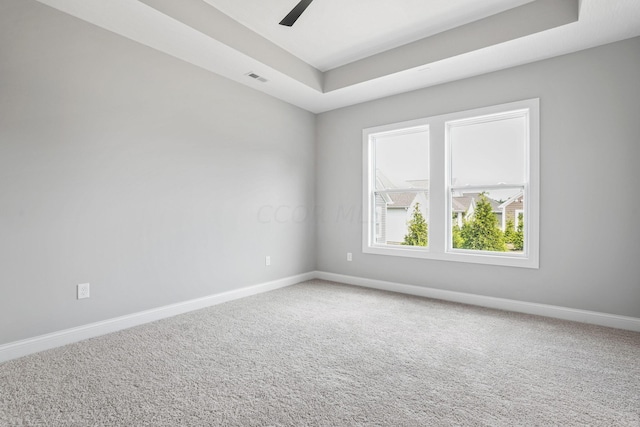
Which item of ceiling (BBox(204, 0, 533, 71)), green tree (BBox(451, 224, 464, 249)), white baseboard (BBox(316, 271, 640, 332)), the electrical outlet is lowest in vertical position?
white baseboard (BBox(316, 271, 640, 332))

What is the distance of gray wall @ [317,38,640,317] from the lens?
2805 millimetres

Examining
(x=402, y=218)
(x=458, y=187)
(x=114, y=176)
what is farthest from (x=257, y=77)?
(x=458, y=187)

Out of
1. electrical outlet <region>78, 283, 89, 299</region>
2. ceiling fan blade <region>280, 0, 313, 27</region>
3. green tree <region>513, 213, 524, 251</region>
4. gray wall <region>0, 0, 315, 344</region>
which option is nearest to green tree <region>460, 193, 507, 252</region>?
green tree <region>513, 213, 524, 251</region>

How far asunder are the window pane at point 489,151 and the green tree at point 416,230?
0.58 metres

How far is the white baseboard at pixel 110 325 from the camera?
2.26 metres

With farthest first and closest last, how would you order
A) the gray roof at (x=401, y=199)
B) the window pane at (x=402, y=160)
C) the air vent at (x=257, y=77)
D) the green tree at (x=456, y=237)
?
1. the gray roof at (x=401, y=199)
2. the window pane at (x=402, y=160)
3. the green tree at (x=456, y=237)
4. the air vent at (x=257, y=77)

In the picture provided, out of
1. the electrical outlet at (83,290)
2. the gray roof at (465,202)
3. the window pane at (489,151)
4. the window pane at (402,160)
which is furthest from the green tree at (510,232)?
the electrical outlet at (83,290)

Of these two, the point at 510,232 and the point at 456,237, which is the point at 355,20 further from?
the point at 510,232

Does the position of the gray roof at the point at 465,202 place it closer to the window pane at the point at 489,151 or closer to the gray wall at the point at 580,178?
the window pane at the point at 489,151

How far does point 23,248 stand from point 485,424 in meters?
3.14

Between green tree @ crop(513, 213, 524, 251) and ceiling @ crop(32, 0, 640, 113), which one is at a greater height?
ceiling @ crop(32, 0, 640, 113)

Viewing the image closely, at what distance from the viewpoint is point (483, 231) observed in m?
3.66

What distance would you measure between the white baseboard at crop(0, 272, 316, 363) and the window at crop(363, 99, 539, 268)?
196 cm

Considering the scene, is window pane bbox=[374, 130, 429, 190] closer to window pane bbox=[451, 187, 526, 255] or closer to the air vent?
window pane bbox=[451, 187, 526, 255]
